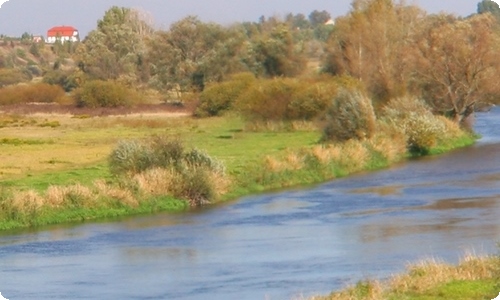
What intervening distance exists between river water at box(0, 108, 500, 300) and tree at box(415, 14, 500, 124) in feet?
59.8

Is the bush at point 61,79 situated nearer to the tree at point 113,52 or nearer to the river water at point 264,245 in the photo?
Answer: the tree at point 113,52

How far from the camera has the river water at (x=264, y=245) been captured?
16547 mm

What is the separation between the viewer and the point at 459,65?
4850 centimetres

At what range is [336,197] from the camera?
28.2 metres

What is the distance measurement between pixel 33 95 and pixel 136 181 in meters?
50.9

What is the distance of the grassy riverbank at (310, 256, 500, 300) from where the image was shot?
11.6 meters

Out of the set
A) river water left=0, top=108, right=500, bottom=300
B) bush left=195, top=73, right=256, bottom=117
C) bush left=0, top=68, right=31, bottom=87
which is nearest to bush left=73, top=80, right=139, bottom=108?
bush left=195, top=73, right=256, bottom=117

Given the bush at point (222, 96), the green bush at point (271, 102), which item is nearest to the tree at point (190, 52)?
the bush at point (222, 96)

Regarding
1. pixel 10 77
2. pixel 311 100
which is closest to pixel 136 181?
pixel 311 100

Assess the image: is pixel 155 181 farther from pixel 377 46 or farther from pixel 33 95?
pixel 33 95

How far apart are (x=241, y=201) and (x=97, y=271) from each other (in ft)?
33.5

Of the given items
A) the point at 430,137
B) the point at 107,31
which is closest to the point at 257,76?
the point at 107,31

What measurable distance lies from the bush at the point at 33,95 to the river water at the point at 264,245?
157 feet

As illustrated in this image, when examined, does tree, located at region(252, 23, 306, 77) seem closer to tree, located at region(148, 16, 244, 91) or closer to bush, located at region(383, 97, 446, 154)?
tree, located at region(148, 16, 244, 91)
